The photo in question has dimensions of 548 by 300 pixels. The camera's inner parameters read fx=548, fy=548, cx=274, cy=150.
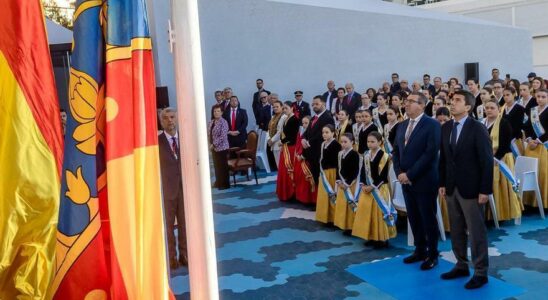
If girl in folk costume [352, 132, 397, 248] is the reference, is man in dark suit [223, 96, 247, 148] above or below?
above

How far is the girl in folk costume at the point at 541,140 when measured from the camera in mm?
7148

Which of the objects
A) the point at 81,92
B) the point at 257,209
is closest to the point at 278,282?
the point at 257,209

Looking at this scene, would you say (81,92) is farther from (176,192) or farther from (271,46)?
(271,46)

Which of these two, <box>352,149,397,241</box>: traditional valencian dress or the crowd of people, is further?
<box>352,149,397,241</box>: traditional valencian dress

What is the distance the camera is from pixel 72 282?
6.09 ft

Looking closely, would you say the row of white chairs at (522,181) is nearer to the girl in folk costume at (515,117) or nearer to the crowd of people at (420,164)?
the crowd of people at (420,164)

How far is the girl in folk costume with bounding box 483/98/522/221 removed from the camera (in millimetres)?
6645

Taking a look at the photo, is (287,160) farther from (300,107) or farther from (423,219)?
(423,219)

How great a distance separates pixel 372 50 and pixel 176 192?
1135cm

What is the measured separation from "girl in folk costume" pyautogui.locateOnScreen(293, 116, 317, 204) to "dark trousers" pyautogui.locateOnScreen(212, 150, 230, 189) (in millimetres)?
1589

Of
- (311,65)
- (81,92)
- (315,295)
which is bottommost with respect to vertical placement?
(315,295)

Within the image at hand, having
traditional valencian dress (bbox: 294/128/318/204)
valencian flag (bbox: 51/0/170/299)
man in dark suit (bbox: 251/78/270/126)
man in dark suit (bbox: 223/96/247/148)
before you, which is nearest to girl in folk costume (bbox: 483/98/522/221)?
traditional valencian dress (bbox: 294/128/318/204)

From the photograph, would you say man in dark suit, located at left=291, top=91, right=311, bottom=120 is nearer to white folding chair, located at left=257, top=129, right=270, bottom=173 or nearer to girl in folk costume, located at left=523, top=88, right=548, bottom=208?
white folding chair, located at left=257, top=129, right=270, bottom=173

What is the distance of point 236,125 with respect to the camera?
11.1m
